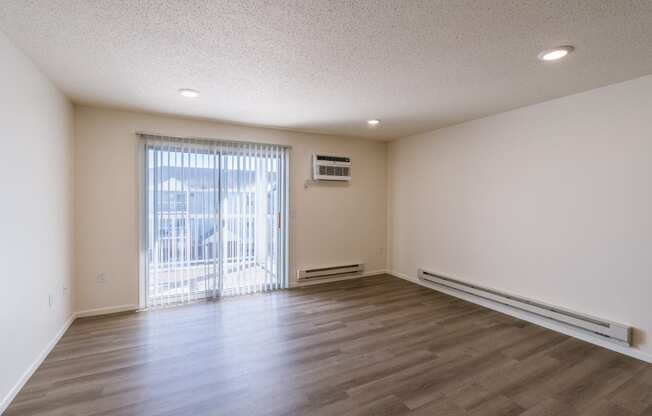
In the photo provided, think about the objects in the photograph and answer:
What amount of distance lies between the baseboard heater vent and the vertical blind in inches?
12.1

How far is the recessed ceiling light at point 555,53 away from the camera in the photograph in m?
1.99

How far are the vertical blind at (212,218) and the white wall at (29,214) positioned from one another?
33.5 inches

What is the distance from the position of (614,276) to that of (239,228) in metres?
4.00

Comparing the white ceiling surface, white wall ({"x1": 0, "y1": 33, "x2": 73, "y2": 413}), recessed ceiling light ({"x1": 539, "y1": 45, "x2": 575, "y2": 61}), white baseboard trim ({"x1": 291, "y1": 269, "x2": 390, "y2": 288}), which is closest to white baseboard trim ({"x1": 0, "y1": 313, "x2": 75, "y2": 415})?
white wall ({"x1": 0, "y1": 33, "x2": 73, "y2": 413})

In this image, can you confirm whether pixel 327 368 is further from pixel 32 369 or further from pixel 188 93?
pixel 188 93

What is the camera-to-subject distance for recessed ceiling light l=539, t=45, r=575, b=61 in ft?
6.53

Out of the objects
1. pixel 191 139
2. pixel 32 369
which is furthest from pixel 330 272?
pixel 32 369

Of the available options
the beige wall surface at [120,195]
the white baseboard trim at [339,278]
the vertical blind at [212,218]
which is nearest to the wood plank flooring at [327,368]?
the beige wall surface at [120,195]

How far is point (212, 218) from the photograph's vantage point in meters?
3.90

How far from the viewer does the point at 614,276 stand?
2.64 m

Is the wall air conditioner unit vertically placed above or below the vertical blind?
above

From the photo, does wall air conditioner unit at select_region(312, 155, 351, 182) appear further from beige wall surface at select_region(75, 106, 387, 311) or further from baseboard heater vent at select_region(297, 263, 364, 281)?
baseboard heater vent at select_region(297, 263, 364, 281)

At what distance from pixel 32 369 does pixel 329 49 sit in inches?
125

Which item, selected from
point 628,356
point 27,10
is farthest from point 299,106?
point 628,356
